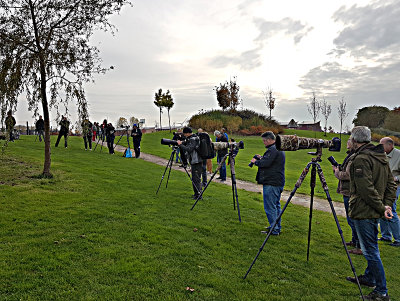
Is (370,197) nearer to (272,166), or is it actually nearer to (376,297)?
(376,297)

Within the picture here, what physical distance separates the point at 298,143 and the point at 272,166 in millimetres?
1797

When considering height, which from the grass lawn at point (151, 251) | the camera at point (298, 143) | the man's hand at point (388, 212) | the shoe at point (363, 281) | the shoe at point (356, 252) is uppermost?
the camera at point (298, 143)

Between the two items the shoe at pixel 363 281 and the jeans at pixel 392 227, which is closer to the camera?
the shoe at pixel 363 281

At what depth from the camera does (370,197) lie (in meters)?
4.30

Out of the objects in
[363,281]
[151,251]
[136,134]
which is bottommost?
[363,281]

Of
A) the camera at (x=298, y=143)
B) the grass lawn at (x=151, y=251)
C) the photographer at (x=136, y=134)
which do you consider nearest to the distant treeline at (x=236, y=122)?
the photographer at (x=136, y=134)

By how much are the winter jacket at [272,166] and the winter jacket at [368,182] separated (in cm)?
230

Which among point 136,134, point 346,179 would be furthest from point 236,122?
point 346,179

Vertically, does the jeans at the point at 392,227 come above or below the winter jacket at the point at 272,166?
below

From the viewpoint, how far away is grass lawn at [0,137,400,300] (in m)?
4.11

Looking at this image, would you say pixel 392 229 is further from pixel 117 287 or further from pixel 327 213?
pixel 117 287

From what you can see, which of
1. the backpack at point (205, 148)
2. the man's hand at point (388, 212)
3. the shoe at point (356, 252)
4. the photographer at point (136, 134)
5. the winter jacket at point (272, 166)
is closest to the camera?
the man's hand at point (388, 212)

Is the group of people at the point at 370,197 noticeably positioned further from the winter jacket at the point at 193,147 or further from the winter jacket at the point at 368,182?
the winter jacket at the point at 193,147

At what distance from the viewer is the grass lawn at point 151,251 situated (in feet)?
13.5
